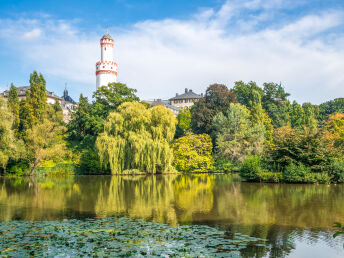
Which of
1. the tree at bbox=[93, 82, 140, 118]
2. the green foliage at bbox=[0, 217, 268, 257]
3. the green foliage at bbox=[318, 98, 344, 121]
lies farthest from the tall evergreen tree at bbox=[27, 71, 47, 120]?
the green foliage at bbox=[318, 98, 344, 121]

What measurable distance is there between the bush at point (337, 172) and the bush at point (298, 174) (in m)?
2.01

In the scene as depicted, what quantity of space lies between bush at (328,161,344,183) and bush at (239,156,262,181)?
6206mm

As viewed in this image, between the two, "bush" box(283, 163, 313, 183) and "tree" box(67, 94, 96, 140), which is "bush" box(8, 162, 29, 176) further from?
"bush" box(283, 163, 313, 183)

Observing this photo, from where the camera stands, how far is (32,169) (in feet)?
145

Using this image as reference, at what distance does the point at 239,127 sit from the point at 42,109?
96.9ft

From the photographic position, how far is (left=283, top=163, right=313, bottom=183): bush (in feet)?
94.4

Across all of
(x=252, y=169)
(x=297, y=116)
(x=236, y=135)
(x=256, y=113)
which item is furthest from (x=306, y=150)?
(x=297, y=116)

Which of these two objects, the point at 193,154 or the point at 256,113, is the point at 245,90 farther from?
the point at 193,154

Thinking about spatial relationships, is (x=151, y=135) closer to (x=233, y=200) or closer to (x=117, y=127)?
(x=117, y=127)

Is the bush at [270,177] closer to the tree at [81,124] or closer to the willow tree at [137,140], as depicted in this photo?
the willow tree at [137,140]

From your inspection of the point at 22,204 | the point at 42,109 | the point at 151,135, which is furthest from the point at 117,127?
the point at 22,204

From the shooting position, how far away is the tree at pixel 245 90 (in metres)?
68.1

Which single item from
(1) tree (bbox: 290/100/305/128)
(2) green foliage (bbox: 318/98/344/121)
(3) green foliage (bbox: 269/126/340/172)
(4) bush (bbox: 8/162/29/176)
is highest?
(2) green foliage (bbox: 318/98/344/121)

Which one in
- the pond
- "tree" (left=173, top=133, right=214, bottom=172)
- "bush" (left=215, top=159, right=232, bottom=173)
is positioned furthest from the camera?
"tree" (left=173, top=133, right=214, bottom=172)
